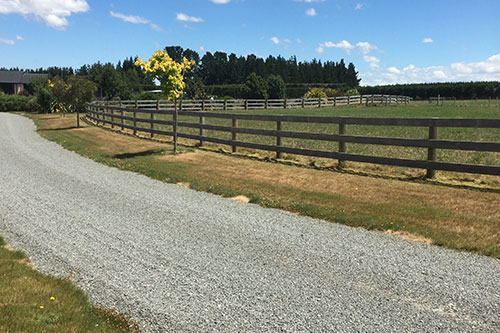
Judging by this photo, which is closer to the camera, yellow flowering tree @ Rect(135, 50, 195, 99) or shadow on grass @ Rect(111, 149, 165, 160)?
yellow flowering tree @ Rect(135, 50, 195, 99)

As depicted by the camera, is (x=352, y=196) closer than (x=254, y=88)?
Yes

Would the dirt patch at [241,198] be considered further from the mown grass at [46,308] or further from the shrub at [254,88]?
the shrub at [254,88]

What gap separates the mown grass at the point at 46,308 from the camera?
3.95m

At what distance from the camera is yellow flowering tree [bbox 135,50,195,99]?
15.1 m

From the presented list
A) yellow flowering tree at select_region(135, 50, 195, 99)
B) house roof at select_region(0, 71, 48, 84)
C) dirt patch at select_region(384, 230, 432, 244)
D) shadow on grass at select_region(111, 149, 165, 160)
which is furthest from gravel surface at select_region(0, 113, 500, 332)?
house roof at select_region(0, 71, 48, 84)

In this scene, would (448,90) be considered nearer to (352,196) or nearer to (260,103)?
(260,103)

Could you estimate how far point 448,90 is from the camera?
321ft

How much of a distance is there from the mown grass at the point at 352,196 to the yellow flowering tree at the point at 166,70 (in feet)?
8.99

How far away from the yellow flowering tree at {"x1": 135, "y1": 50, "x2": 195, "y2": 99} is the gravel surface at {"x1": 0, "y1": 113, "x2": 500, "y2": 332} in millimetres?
7553

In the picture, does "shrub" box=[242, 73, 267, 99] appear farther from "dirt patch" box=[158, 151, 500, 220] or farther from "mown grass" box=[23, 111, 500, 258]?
"dirt patch" box=[158, 151, 500, 220]

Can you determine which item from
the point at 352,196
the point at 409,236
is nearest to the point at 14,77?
the point at 352,196

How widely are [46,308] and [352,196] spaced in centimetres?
636

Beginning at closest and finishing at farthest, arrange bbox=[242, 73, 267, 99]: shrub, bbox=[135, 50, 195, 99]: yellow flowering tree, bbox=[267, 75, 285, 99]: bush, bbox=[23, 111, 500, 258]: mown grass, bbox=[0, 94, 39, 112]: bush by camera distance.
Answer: bbox=[23, 111, 500, 258]: mown grass < bbox=[135, 50, 195, 99]: yellow flowering tree < bbox=[0, 94, 39, 112]: bush < bbox=[242, 73, 267, 99]: shrub < bbox=[267, 75, 285, 99]: bush

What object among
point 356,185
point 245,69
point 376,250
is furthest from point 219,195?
point 245,69
